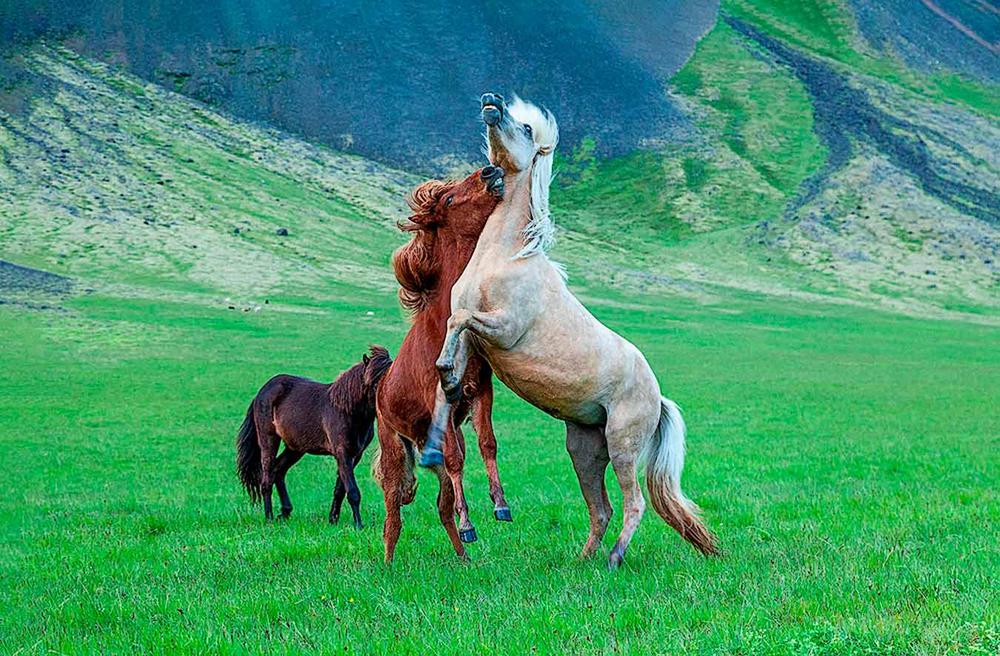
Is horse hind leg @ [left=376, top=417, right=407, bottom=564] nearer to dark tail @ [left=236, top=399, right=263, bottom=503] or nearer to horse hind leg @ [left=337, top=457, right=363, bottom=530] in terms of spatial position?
horse hind leg @ [left=337, top=457, right=363, bottom=530]

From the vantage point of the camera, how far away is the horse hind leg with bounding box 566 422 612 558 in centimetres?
770

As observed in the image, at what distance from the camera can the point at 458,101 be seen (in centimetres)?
8538

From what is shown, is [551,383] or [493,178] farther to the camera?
[493,178]

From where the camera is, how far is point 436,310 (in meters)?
7.52

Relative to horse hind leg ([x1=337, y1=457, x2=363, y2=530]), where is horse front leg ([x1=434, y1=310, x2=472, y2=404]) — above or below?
above

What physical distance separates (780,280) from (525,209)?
55946 millimetres

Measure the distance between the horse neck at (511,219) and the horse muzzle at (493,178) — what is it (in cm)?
6

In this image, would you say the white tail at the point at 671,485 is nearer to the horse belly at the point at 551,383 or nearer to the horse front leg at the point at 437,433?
the horse belly at the point at 551,383

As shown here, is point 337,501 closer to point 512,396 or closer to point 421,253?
point 421,253

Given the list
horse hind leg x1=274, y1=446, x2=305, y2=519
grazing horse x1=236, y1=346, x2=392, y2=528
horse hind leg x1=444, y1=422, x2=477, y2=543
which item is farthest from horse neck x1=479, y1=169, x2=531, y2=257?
horse hind leg x1=274, y1=446, x2=305, y2=519

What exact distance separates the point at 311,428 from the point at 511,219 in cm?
524

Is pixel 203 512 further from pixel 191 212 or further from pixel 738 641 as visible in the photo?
pixel 191 212

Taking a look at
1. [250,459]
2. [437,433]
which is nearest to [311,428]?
[250,459]

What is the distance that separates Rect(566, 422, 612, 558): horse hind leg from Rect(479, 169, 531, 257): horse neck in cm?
147
